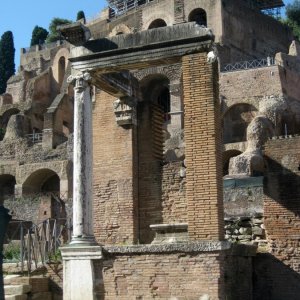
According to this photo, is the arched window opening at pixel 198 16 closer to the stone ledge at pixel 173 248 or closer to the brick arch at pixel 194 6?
the brick arch at pixel 194 6

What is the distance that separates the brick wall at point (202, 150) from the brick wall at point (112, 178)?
90.4 inches

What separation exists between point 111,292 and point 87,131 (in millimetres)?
3012

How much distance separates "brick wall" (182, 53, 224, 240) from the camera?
37.5 ft

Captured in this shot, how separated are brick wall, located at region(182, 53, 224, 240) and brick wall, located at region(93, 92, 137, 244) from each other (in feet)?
7.53

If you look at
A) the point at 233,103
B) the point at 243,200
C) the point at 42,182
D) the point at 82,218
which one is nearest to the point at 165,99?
the point at 233,103

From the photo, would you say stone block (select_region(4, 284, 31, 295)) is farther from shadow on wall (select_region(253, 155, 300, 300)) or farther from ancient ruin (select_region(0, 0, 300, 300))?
shadow on wall (select_region(253, 155, 300, 300))

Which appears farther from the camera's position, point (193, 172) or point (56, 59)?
point (56, 59)

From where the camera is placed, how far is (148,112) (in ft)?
46.7

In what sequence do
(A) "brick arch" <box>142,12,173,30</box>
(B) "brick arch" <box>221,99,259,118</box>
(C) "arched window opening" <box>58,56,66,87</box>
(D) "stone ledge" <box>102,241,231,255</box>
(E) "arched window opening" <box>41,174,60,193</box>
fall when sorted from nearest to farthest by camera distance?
(D) "stone ledge" <box>102,241,231,255</box> < (B) "brick arch" <box>221,99,259,118</box> < (E) "arched window opening" <box>41,174,60,193</box> < (A) "brick arch" <box>142,12,173,30</box> < (C) "arched window opening" <box>58,56,66,87</box>

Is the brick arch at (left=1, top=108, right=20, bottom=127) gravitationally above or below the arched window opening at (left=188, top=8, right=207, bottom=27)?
below

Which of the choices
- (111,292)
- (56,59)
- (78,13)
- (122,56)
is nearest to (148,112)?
(122,56)

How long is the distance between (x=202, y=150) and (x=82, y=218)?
8.34 ft

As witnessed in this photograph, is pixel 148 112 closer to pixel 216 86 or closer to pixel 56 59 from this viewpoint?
pixel 216 86

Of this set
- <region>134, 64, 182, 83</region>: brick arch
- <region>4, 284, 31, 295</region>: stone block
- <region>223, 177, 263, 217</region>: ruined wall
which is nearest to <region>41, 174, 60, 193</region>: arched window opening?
<region>134, 64, 182, 83</region>: brick arch
